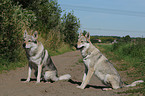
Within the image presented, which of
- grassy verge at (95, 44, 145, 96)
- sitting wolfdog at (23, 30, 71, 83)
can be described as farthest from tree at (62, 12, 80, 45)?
sitting wolfdog at (23, 30, 71, 83)

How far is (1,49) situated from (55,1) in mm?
20818

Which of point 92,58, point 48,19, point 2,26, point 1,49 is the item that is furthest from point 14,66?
point 48,19

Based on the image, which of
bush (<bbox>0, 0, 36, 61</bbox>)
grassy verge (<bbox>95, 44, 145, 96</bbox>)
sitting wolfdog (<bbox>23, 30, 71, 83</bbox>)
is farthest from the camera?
bush (<bbox>0, 0, 36, 61</bbox>)

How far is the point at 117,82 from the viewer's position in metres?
5.93

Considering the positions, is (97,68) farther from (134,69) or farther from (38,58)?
(134,69)

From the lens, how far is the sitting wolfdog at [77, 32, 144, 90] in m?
5.95

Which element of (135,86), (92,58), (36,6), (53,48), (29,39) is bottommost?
(53,48)

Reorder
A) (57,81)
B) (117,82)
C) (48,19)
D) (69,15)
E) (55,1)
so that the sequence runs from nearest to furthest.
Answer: (117,82) < (57,81) < (48,19) < (55,1) < (69,15)

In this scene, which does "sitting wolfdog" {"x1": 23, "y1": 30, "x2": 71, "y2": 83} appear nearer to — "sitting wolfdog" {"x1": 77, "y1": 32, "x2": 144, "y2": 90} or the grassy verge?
"sitting wolfdog" {"x1": 77, "y1": 32, "x2": 144, "y2": 90}

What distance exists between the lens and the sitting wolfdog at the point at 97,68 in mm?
5947

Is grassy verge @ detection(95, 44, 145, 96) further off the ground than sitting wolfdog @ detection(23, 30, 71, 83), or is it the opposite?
sitting wolfdog @ detection(23, 30, 71, 83)

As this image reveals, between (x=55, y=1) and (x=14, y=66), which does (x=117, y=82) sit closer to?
(x=14, y=66)

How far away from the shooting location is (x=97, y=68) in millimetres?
6109

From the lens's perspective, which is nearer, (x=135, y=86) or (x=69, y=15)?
(x=135, y=86)
